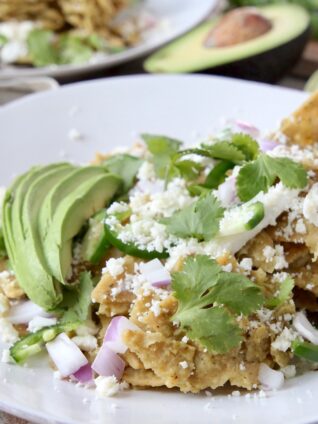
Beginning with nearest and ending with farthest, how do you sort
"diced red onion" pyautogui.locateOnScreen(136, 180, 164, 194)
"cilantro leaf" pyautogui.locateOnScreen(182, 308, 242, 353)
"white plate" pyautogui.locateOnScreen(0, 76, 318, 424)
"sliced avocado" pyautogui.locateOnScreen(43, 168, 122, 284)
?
"cilantro leaf" pyautogui.locateOnScreen(182, 308, 242, 353)
"sliced avocado" pyautogui.locateOnScreen(43, 168, 122, 284)
"diced red onion" pyautogui.locateOnScreen(136, 180, 164, 194)
"white plate" pyautogui.locateOnScreen(0, 76, 318, 424)

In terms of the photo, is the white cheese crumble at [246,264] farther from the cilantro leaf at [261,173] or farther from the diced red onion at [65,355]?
the diced red onion at [65,355]

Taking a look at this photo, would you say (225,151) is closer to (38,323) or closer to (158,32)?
(38,323)

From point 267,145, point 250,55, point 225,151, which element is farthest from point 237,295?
point 250,55

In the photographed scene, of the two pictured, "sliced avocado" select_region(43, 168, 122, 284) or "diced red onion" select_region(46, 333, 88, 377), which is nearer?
"diced red onion" select_region(46, 333, 88, 377)

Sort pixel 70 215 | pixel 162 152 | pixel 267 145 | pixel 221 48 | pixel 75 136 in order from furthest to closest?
pixel 221 48 < pixel 75 136 < pixel 162 152 < pixel 267 145 < pixel 70 215

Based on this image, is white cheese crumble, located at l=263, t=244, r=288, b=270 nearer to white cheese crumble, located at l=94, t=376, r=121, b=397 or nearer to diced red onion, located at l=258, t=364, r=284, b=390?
diced red onion, located at l=258, t=364, r=284, b=390

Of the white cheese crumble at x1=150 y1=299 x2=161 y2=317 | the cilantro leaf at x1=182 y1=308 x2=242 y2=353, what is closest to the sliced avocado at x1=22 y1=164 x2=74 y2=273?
the white cheese crumble at x1=150 y1=299 x2=161 y2=317
